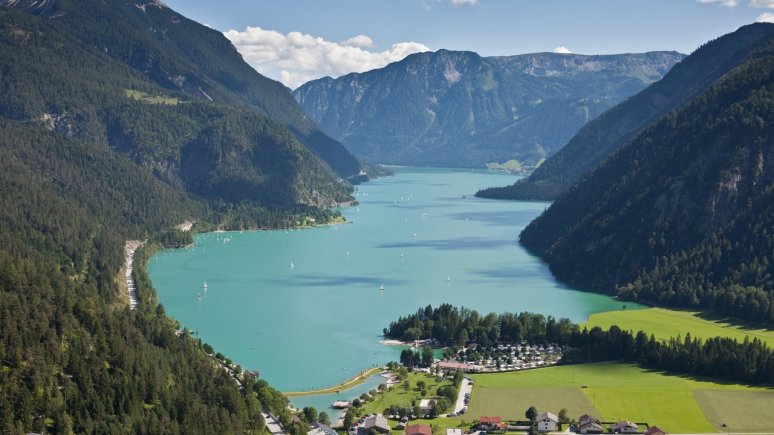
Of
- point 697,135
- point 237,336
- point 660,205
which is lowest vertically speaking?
point 237,336

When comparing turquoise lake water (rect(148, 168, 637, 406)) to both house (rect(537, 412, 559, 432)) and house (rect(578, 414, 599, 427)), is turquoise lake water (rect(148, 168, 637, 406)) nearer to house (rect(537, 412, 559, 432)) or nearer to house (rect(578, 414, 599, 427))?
house (rect(537, 412, 559, 432))

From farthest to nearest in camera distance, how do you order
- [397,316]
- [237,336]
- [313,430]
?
[397,316] < [237,336] < [313,430]

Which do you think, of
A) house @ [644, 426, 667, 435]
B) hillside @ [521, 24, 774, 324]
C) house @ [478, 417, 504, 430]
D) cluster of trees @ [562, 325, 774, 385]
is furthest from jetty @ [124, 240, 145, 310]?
house @ [644, 426, 667, 435]

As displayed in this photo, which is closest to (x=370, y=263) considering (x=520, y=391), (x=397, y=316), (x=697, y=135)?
(x=397, y=316)

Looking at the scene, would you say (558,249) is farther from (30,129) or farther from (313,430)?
(30,129)

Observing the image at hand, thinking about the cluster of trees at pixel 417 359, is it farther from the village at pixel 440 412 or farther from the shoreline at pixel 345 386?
the shoreline at pixel 345 386

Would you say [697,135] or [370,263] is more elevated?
[697,135]
